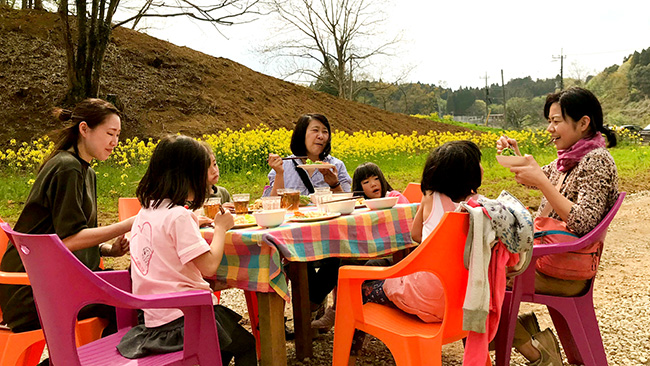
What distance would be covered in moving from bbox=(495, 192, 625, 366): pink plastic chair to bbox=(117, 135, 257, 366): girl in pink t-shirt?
131cm

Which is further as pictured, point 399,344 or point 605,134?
point 605,134

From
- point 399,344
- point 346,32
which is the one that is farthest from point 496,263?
point 346,32

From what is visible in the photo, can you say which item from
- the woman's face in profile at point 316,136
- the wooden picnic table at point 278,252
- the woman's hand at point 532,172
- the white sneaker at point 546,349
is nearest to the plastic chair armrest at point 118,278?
the wooden picnic table at point 278,252

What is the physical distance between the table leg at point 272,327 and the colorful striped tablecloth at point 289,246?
0.20 feet

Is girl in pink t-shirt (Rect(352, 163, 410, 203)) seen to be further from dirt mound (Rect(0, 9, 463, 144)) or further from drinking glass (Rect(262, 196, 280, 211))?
dirt mound (Rect(0, 9, 463, 144))

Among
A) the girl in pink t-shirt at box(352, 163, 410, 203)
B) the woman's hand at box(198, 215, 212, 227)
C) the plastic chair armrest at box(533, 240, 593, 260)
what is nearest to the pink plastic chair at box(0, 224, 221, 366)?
the woman's hand at box(198, 215, 212, 227)

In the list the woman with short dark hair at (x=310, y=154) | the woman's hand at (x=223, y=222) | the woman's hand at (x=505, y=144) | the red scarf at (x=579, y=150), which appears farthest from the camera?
the woman with short dark hair at (x=310, y=154)

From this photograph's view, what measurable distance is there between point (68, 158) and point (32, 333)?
841mm

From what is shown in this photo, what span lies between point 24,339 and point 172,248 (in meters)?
0.97

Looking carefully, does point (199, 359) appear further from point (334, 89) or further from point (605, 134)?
point (334, 89)

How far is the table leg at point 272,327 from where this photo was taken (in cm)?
259

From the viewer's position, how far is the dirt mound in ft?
43.6

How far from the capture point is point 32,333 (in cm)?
253

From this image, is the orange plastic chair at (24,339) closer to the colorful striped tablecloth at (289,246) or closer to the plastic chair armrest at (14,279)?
the plastic chair armrest at (14,279)
